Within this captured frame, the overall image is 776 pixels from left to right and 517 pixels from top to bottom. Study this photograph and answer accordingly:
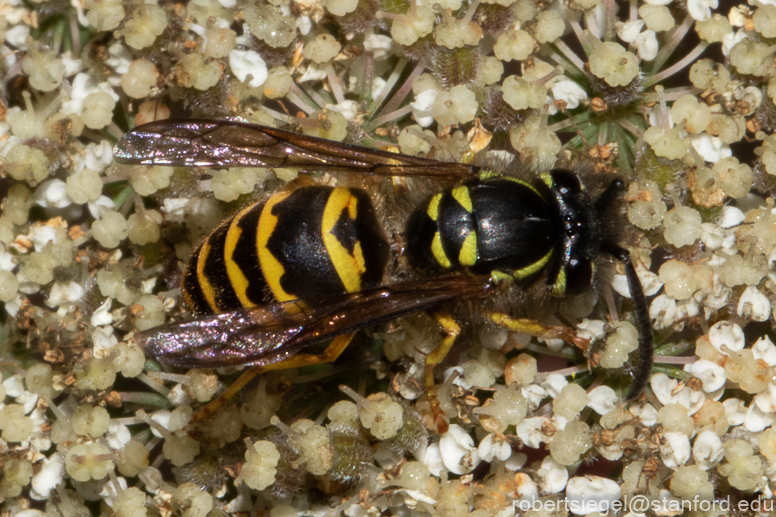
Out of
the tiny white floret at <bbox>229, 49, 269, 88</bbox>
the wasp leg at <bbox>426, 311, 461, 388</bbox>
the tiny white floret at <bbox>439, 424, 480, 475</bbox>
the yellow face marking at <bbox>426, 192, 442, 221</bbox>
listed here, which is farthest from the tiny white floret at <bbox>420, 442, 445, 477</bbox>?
the tiny white floret at <bbox>229, 49, 269, 88</bbox>

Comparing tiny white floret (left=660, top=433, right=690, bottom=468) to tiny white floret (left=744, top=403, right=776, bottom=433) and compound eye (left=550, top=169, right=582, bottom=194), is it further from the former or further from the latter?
compound eye (left=550, top=169, right=582, bottom=194)

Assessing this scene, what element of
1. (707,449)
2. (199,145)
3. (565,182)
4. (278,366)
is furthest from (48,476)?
(707,449)

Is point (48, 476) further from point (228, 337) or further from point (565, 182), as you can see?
point (565, 182)

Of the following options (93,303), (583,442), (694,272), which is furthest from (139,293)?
(694,272)

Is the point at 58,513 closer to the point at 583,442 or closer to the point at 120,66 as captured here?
the point at 120,66

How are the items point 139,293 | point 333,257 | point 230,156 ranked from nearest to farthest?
point 333,257, point 230,156, point 139,293

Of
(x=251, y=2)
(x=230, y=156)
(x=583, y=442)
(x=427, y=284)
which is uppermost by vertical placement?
(x=251, y=2)
